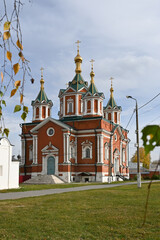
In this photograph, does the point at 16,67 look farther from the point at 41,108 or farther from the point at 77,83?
the point at 41,108

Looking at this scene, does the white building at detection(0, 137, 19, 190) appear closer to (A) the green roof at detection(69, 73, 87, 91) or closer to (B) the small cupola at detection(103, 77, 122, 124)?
(A) the green roof at detection(69, 73, 87, 91)

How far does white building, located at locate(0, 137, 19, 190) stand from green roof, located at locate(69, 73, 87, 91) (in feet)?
57.6

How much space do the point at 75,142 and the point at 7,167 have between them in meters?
13.7

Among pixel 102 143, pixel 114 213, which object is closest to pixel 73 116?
pixel 102 143

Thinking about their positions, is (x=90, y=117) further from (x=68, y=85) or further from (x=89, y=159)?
(x=68, y=85)

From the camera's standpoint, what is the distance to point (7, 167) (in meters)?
23.3

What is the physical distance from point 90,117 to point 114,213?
90.9 feet

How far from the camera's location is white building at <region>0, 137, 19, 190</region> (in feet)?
74.7

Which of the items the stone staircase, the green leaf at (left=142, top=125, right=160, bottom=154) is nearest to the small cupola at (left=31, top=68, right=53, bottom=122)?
the stone staircase

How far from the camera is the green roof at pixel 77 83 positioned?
39.4 m

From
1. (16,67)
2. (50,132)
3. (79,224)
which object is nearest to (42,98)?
(50,132)

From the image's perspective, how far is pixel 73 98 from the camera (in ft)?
128

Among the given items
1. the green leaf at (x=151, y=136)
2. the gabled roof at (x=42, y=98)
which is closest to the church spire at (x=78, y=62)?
the gabled roof at (x=42, y=98)

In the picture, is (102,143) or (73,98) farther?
(73,98)
